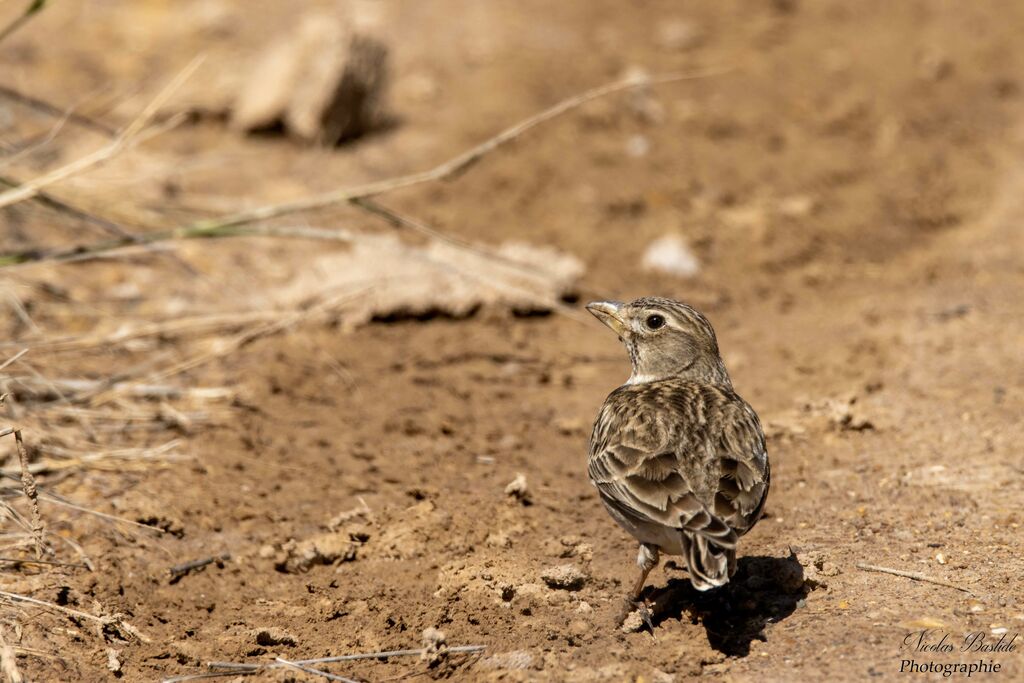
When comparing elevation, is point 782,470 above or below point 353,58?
below

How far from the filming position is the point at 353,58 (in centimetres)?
921

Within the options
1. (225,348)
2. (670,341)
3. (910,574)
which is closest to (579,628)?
(910,574)

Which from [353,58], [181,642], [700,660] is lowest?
[181,642]

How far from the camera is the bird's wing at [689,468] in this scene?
4.01 metres

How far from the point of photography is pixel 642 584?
4.52 meters

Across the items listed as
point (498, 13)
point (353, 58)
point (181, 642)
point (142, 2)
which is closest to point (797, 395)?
point (181, 642)

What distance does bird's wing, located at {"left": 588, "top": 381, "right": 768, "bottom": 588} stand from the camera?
4.01 meters

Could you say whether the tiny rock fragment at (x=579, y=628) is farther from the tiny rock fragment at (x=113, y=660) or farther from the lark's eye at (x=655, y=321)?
the tiny rock fragment at (x=113, y=660)

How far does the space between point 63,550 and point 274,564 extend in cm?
81

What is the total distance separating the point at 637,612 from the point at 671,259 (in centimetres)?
409

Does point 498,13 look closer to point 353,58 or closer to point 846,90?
point 353,58

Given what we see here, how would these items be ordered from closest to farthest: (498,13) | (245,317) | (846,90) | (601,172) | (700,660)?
1. (700,660)
2. (245,317)
3. (601,172)
4. (846,90)
5. (498,13)

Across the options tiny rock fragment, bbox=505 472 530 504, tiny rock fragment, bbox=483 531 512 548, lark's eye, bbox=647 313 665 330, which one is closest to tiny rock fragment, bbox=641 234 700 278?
lark's eye, bbox=647 313 665 330
